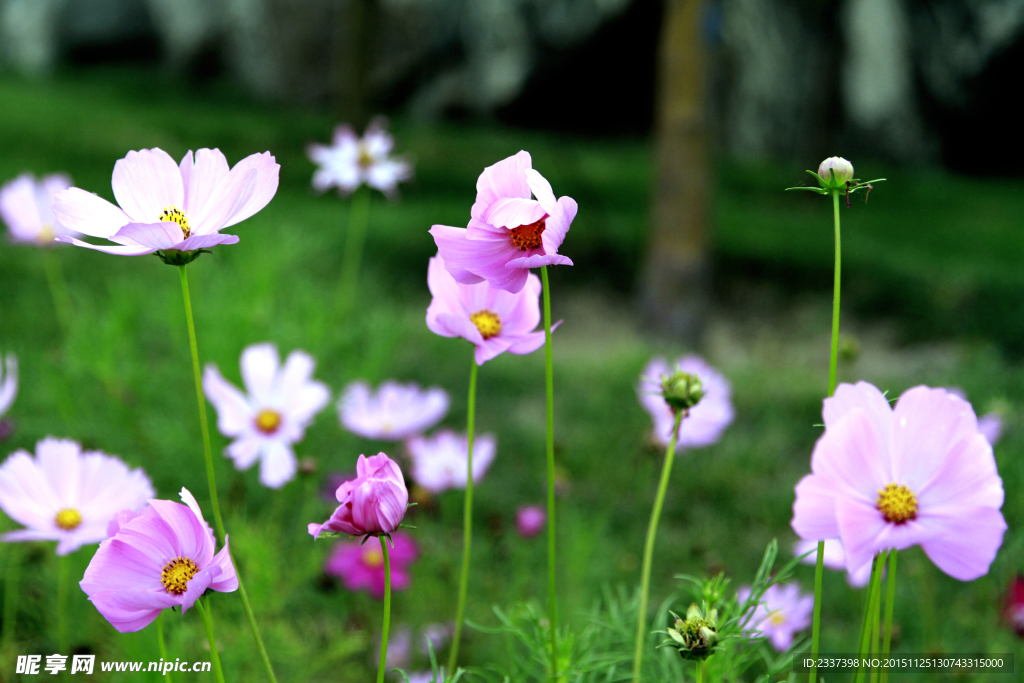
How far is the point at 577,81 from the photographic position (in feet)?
21.9

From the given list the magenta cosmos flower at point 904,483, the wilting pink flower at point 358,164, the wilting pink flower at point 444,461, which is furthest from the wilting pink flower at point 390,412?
the magenta cosmos flower at point 904,483

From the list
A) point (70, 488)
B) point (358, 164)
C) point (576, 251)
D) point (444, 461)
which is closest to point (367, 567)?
point (444, 461)

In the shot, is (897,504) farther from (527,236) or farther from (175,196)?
(175,196)

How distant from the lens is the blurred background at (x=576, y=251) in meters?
1.44

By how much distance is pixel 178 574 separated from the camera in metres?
0.46

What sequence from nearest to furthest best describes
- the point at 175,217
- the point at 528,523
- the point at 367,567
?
1. the point at 175,217
2. the point at 367,567
3. the point at 528,523

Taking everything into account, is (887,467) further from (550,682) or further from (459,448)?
(459,448)

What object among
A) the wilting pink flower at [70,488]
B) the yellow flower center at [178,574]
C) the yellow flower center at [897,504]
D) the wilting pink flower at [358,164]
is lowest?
the yellow flower center at [178,574]

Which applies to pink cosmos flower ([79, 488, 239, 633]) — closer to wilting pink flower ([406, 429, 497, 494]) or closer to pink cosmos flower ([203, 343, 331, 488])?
pink cosmos flower ([203, 343, 331, 488])

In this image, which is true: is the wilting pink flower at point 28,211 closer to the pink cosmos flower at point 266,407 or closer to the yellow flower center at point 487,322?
the pink cosmos flower at point 266,407

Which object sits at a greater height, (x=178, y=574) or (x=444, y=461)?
(x=444, y=461)

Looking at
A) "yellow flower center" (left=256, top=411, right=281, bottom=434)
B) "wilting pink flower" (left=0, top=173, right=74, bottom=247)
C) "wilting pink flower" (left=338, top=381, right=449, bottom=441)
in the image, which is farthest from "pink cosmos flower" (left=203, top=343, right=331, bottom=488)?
"wilting pink flower" (left=0, top=173, right=74, bottom=247)

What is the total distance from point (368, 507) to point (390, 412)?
2.47 ft

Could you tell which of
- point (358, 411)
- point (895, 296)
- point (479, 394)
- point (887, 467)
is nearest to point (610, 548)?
point (358, 411)
